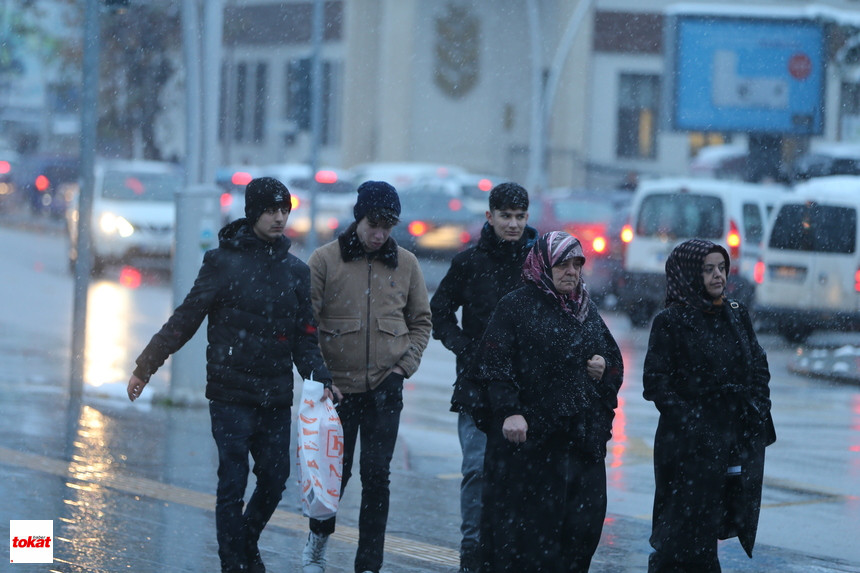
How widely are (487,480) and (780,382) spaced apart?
961cm

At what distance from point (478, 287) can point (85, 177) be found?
220 inches

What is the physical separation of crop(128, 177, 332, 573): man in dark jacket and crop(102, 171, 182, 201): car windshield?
19379mm

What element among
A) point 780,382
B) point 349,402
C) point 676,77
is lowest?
point 780,382

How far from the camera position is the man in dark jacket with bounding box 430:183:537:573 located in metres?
6.69

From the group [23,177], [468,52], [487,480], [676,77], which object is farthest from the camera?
[23,177]

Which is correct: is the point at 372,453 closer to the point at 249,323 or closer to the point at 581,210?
the point at 249,323

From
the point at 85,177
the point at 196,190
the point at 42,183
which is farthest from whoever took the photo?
the point at 42,183

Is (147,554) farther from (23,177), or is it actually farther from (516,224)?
(23,177)

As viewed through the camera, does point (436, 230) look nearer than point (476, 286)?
No

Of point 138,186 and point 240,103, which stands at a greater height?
point 240,103

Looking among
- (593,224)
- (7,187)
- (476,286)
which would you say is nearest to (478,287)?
(476,286)

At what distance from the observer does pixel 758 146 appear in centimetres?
3080

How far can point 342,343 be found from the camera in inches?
251

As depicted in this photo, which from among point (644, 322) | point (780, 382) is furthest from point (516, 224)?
point (644, 322)
